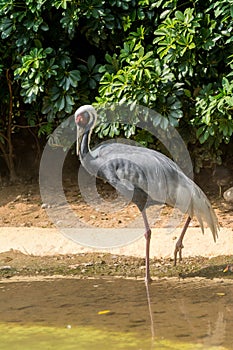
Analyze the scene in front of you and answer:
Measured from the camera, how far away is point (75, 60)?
29.1 ft

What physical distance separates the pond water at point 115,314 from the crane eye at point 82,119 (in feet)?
5.11

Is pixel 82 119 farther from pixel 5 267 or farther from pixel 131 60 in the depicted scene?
pixel 5 267

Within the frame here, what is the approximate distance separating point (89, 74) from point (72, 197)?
149 cm

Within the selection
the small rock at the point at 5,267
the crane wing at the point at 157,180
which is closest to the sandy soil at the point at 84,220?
the small rock at the point at 5,267

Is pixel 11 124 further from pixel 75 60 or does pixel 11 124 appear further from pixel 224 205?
pixel 224 205

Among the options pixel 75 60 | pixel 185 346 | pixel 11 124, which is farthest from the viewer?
pixel 11 124

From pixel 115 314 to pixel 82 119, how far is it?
91.1 inches

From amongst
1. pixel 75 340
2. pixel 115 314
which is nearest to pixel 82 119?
pixel 115 314

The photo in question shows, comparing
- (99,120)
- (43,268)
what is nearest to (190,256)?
(43,268)

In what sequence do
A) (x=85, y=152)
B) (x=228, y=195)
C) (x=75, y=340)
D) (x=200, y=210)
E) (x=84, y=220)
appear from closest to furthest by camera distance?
(x=75, y=340) → (x=200, y=210) → (x=85, y=152) → (x=228, y=195) → (x=84, y=220)

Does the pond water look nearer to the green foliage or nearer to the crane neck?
the crane neck

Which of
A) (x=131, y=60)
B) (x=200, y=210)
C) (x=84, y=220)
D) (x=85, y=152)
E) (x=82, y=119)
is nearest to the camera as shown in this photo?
(x=200, y=210)

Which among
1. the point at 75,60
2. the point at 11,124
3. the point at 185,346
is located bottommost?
the point at 185,346

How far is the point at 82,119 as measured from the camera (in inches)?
291
